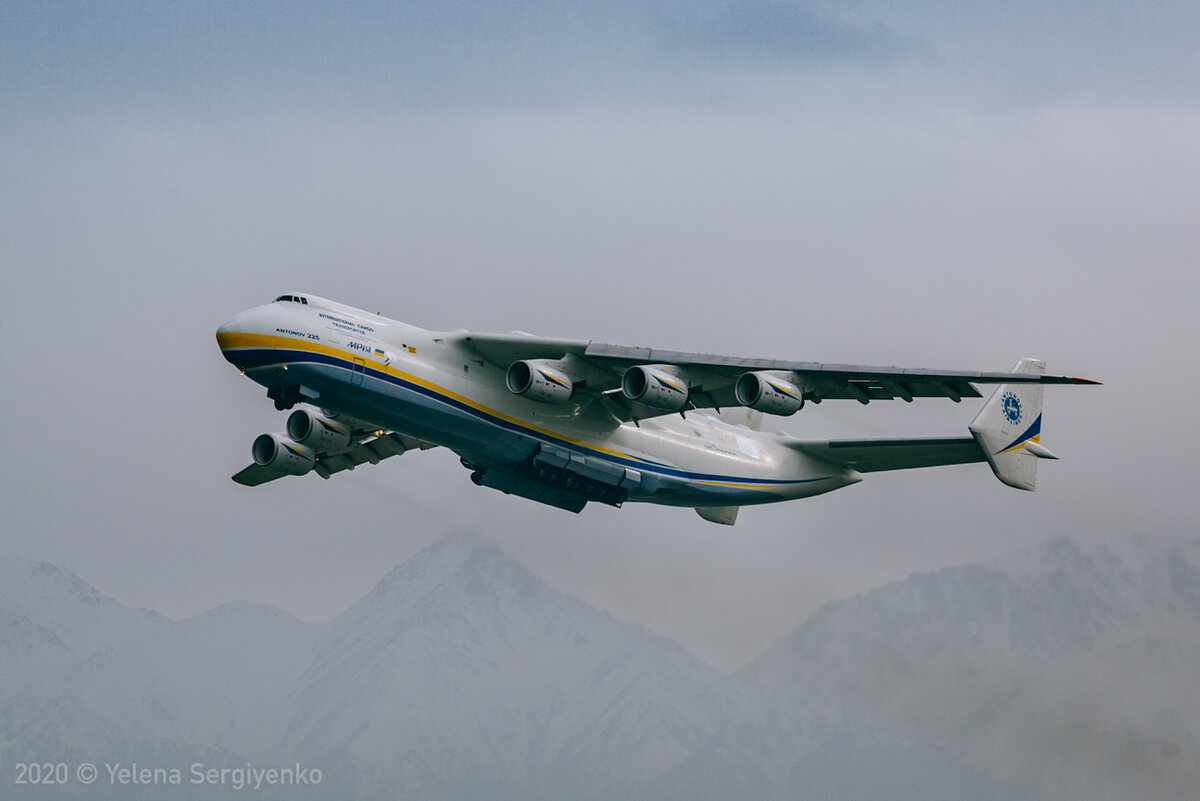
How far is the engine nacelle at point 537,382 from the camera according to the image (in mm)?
18500

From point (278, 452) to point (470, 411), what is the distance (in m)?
4.62

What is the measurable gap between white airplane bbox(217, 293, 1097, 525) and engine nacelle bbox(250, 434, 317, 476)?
21 mm

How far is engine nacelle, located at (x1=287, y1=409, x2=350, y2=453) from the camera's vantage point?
21.4m

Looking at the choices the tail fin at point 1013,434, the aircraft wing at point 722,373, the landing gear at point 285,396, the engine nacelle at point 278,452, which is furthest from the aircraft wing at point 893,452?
the landing gear at point 285,396

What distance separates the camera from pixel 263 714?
40.8m

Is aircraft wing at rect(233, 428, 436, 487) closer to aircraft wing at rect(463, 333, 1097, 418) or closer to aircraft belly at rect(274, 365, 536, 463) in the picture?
aircraft belly at rect(274, 365, 536, 463)

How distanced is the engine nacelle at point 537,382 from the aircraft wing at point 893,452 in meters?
5.32

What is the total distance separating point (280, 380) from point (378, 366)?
1196 mm

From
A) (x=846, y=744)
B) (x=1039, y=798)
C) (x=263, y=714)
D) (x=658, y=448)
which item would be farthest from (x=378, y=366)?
(x=846, y=744)

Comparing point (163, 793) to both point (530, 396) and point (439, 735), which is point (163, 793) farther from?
point (530, 396)

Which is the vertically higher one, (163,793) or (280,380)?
(280,380)

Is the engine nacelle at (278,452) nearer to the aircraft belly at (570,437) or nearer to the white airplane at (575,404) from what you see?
the white airplane at (575,404)

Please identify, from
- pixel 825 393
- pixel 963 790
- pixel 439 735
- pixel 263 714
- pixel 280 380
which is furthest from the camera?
pixel 439 735

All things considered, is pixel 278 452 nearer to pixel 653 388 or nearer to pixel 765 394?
pixel 653 388
